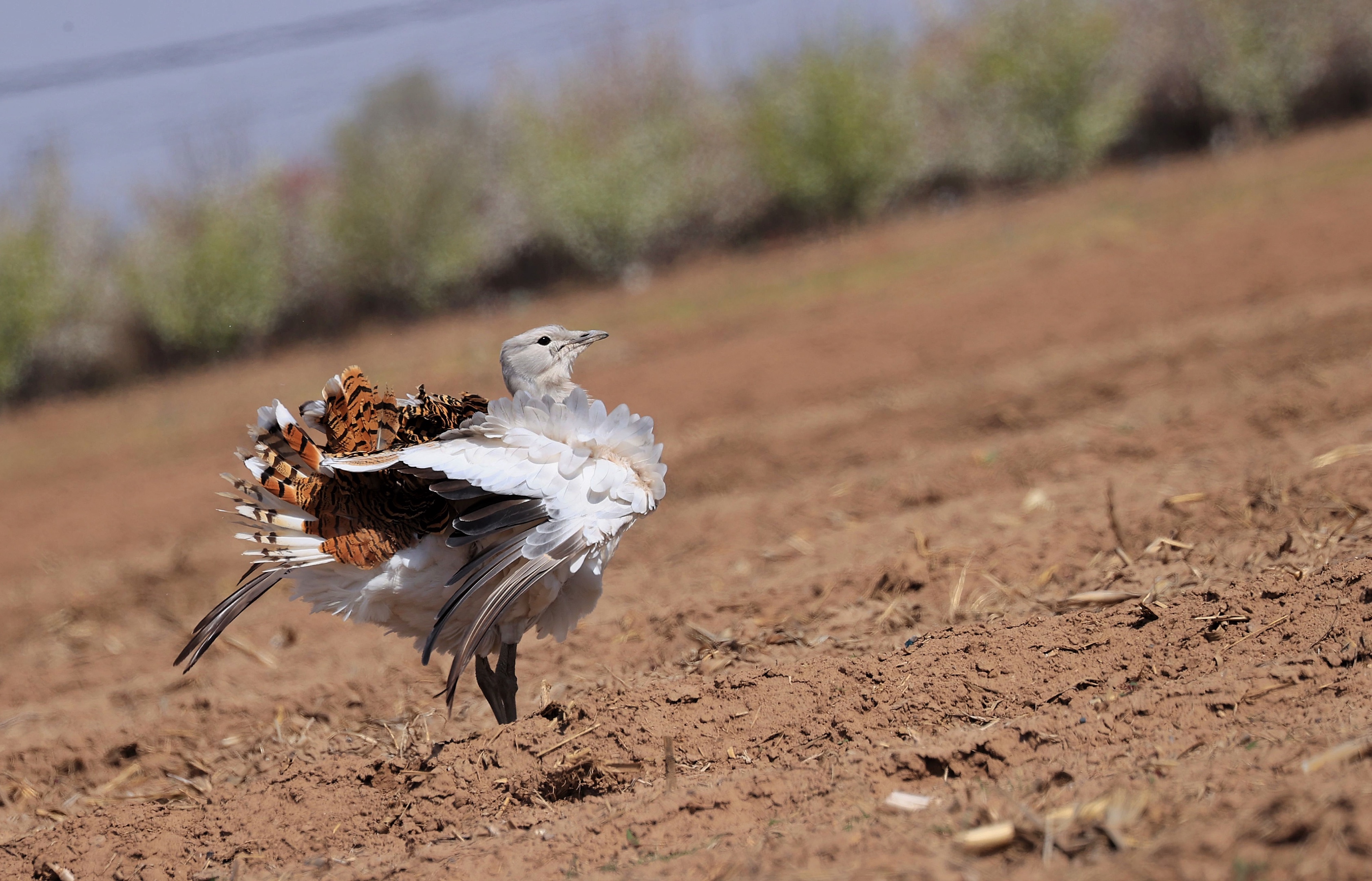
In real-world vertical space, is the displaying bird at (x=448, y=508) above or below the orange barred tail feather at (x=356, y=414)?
below

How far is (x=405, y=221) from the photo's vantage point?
25609mm

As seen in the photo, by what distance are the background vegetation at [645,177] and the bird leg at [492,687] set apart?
2072 centimetres

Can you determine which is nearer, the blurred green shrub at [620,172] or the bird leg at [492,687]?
the bird leg at [492,687]

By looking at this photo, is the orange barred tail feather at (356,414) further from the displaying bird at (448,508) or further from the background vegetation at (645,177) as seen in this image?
the background vegetation at (645,177)

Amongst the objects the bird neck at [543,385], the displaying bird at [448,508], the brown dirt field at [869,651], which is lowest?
the brown dirt field at [869,651]

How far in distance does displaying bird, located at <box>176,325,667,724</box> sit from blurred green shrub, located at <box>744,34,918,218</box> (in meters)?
21.1

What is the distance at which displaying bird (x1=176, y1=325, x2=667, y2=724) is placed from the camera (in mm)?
4352

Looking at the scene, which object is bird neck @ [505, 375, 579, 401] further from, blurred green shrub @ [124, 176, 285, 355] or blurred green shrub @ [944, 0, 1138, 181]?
blurred green shrub @ [944, 0, 1138, 181]

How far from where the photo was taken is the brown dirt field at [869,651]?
339 centimetres

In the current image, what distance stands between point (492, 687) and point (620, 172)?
847 inches

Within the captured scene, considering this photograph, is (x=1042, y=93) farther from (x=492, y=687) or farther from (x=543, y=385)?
(x=492, y=687)

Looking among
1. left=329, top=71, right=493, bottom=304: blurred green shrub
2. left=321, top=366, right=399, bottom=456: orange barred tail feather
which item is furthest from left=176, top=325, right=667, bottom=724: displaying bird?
left=329, top=71, right=493, bottom=304: blurred green shrub

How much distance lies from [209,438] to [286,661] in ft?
32.3

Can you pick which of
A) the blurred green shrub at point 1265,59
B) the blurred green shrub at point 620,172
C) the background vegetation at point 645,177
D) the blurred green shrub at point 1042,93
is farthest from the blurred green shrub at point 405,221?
the blurred green shrub at point 1265,59
